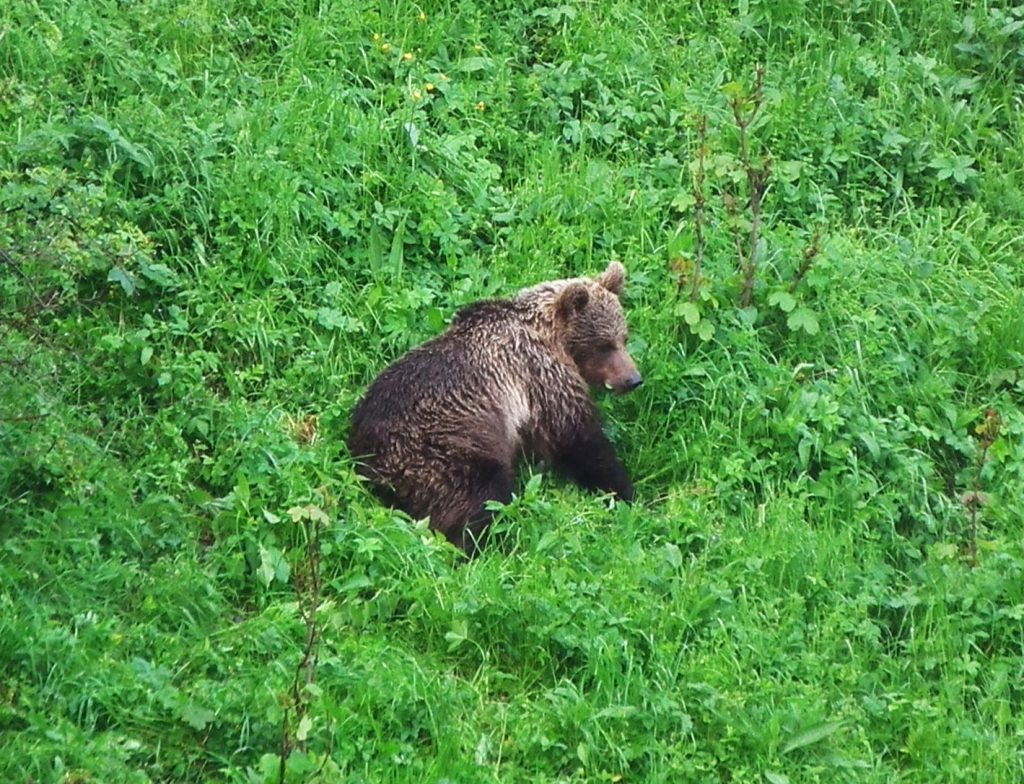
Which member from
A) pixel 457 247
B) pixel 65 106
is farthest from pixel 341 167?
pixel 65 106

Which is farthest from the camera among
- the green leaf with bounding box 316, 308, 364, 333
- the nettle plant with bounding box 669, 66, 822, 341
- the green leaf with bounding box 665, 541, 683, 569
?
the nettle plant with bounding box 669, 66, 822, 341

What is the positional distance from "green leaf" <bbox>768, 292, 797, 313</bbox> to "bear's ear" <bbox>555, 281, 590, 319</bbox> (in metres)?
0.86

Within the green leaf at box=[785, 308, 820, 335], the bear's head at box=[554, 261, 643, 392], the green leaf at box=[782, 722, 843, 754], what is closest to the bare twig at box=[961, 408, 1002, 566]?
the green leaf at box=[785, 308, 820, 335]

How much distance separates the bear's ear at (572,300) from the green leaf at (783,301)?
858mm

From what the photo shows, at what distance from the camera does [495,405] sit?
7.00 meters

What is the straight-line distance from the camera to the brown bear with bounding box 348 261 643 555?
21.7ft

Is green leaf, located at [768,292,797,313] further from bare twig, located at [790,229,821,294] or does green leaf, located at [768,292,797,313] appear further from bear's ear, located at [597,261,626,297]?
bear's ear, located at [597,261,626,297]

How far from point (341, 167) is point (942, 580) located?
348cm

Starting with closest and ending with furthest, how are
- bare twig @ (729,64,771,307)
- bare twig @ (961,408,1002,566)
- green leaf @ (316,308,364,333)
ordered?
bare twig @ (961,408,1002,566) < green leaf @ (316,308,364,333) < bare twig @ (729,64,771,307)

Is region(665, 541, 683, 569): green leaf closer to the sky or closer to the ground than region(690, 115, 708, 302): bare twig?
closer to the ground

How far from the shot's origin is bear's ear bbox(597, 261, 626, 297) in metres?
7.54

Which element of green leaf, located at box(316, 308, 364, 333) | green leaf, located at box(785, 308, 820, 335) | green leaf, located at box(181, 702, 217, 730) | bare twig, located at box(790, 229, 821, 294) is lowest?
green leaf, located at box(181, 702, 217, 730)

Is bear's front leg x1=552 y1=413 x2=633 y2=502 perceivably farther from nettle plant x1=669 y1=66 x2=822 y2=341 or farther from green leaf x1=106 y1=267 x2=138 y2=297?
green leaf x1=106 y1=267 x2=138 y2=297

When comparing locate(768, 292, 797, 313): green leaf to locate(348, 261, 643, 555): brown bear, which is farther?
locate(768, 292, 797, 313): green leaf
